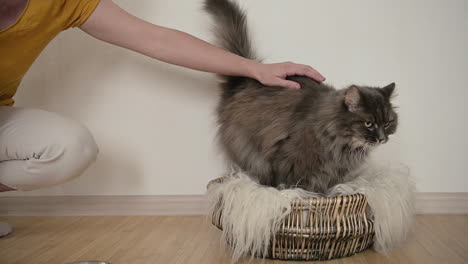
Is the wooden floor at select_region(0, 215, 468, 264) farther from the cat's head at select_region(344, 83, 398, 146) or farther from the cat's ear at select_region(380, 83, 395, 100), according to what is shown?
the cat's ear at select_region(380, 83, 395, 100)

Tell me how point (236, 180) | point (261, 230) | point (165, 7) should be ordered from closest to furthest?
point (261, 230)
point (236, 180)
point (165, 7)

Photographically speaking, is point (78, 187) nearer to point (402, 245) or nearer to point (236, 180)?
point (236, 180)

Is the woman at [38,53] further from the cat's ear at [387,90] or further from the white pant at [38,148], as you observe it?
the cat's ear at [387,90]

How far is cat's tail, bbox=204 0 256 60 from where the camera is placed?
1.93 metres

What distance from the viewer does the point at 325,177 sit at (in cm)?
165

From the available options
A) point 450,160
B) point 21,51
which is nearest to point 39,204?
point 21,51

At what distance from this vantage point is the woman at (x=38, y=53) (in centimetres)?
149

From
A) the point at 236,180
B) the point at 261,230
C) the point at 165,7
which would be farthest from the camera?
the point at 165,7

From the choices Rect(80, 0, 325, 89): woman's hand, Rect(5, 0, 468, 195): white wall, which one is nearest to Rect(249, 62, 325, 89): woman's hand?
Rect(80, 0, 325, 89): woman's hand

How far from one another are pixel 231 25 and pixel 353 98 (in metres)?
0.66

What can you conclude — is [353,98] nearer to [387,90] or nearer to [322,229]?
[387,90]

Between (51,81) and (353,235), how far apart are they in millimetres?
1524

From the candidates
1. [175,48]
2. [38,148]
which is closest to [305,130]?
[175,48]

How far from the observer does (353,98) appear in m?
1.56
